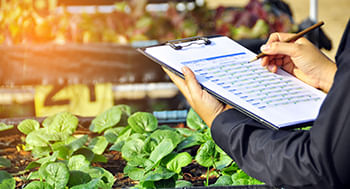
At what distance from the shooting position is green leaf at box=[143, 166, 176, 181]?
972 mm

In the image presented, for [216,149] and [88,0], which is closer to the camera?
[216,149]

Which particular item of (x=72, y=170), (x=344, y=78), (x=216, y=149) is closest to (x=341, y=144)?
(x=344, y=78)

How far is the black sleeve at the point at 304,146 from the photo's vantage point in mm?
656

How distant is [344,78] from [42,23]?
1.89m

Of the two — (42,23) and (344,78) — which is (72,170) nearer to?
(344,78)

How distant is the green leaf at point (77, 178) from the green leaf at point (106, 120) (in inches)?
12.0

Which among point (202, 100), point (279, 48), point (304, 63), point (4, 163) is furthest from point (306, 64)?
point (4, 163)

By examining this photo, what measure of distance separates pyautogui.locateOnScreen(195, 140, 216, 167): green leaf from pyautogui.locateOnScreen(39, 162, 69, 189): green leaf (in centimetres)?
33

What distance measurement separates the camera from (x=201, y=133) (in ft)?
4.31

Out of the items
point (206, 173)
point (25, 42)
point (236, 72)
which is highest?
point (236, 72)

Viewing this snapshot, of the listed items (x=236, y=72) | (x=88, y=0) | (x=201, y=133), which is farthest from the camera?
(x=88, y=0)

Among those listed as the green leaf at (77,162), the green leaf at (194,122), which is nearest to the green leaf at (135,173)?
the green leaf at (77,162)

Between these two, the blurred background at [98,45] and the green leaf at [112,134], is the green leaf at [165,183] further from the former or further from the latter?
the blurred background at [98,45]

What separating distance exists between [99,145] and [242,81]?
0.53 m
